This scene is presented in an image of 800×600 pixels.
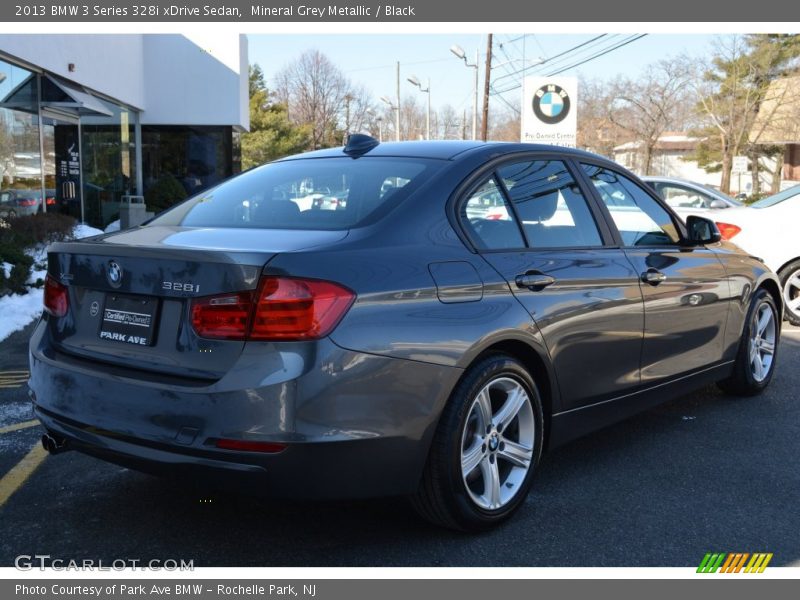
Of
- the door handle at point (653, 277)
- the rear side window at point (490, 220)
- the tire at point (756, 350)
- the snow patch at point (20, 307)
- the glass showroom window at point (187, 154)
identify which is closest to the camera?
the rear side window at point (490, 220)

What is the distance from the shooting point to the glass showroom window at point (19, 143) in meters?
14.0

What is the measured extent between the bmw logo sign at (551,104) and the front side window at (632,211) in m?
10.2

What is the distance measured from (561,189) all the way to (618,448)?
1532 mm

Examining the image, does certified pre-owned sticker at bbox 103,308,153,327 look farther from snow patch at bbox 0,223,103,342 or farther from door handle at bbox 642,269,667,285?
snow patch at bbox 0,223,103,342

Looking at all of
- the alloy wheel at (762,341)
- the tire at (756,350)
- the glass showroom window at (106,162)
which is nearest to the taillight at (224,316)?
the tire at (756,350)

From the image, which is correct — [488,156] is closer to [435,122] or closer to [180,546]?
[180,546]

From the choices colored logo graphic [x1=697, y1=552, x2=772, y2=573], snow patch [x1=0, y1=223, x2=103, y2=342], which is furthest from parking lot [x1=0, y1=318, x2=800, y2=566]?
snow patch [x1=0, y1=223, x2=103, y2=342]

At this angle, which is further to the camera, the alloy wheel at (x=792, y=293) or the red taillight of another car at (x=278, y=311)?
the alloy wheel at (x=792, y=293)

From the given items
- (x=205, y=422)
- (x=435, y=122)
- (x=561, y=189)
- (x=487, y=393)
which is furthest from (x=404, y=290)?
(x=435, y=122)

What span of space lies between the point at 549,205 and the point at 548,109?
37.0 ft

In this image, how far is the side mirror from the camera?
16.7 feet

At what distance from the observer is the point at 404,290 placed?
3.18 meters

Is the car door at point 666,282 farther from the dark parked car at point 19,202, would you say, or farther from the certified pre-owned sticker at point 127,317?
the dark parked car at point 19,202

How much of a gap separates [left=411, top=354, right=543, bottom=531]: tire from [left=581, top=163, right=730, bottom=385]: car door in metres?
1.08
